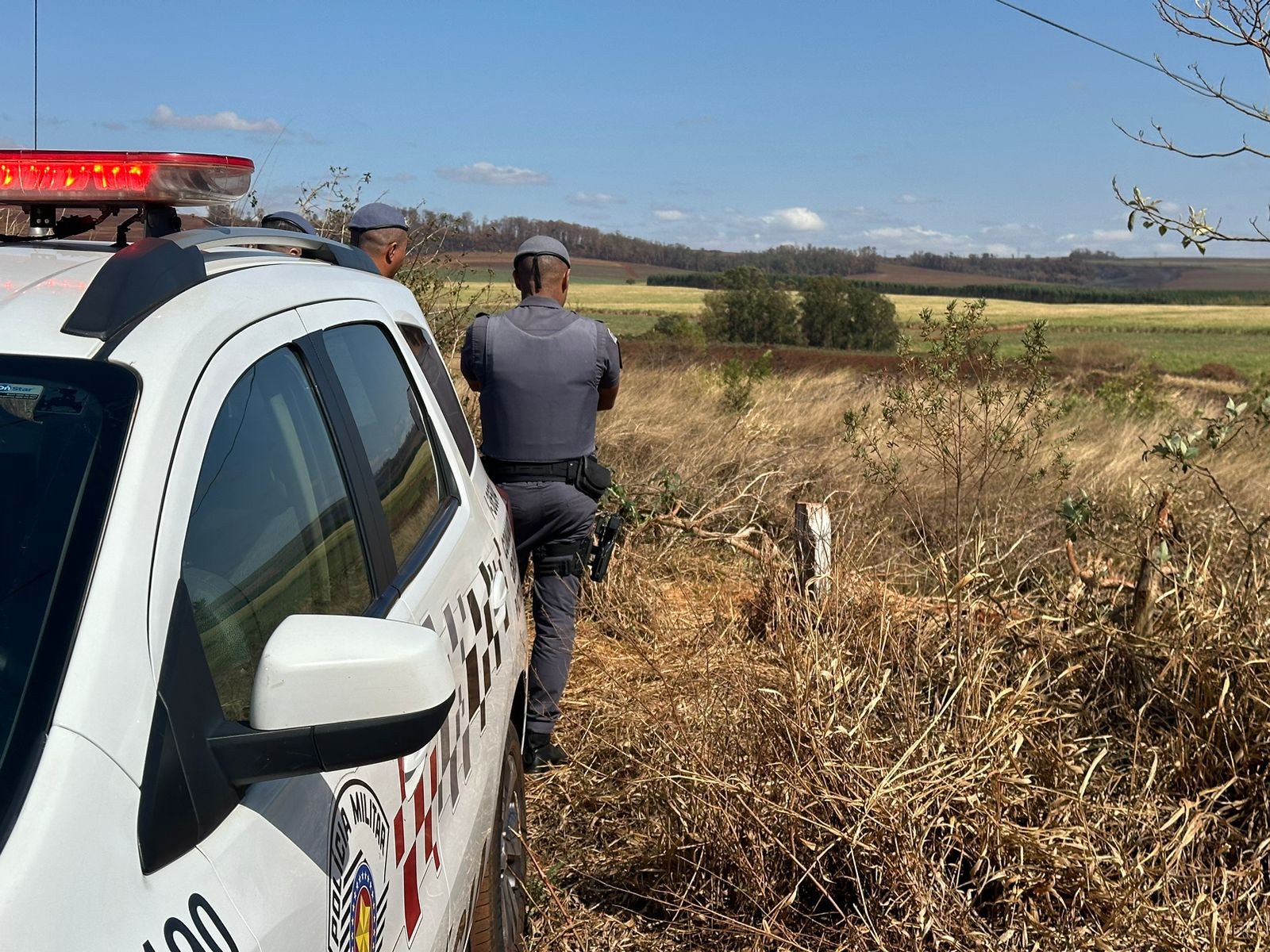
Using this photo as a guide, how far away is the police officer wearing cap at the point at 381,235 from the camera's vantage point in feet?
15.9

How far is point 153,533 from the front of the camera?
128 centimetres

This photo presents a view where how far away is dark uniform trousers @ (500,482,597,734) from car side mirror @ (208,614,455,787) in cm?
303

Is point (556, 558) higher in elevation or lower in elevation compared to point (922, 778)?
higher

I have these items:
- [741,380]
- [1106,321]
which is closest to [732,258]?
[1106,321]

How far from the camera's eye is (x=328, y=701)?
1.27 meters

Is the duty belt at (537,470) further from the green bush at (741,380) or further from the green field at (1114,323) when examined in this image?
the green field at (1114,323)

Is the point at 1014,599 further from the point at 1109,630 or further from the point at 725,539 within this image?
the point at 725,539

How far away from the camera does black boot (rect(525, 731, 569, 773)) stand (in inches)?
164

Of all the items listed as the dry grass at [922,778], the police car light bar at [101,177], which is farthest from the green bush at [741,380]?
the police car light bar at [101,177]

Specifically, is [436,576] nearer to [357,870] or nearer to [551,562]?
[357,870]

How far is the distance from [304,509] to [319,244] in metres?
0.83

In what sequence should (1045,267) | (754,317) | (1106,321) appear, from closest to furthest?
1. (754,317)
2. (1106,321)
3. (1045,267)

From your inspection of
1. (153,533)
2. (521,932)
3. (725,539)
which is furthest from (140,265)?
(725,539)

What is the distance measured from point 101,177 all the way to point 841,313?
112 ft
